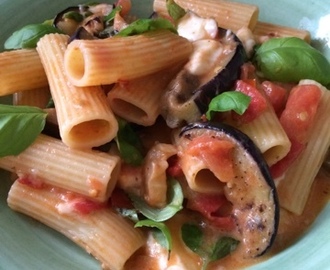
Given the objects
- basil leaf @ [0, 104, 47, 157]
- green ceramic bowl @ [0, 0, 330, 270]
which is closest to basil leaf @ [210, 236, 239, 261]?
green ceramic bowl @ [0, 0, 330, 270]

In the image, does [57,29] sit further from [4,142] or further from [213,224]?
[213,224]

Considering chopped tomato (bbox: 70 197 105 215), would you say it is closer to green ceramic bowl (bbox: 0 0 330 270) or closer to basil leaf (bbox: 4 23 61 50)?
green ceramic bowl (bbox: 0 0 330 270)

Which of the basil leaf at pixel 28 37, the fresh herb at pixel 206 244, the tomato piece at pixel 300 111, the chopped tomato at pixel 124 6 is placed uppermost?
the basil leaf at pixel 28 37

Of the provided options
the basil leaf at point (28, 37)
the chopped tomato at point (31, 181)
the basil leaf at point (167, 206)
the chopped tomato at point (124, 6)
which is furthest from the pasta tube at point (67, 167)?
the chopped tomato at point (124, 6)

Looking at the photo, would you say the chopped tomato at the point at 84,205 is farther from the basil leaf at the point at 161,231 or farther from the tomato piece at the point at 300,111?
the tomato piece at the point at 300,111

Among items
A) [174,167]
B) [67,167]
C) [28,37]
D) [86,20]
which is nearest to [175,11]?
[86,20]
